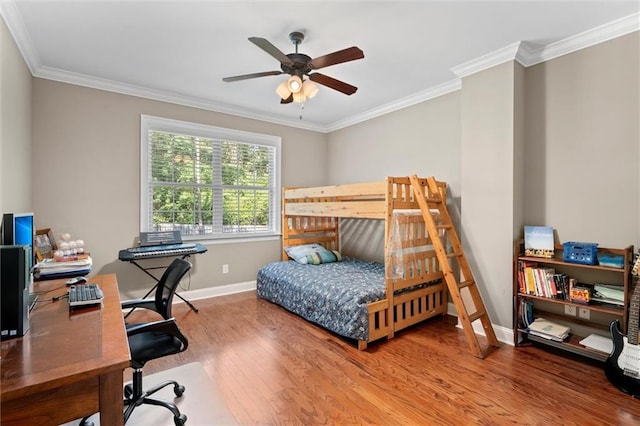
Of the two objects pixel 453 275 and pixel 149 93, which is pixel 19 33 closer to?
pixel 149 93

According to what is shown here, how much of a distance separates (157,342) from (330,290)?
1.62 metres

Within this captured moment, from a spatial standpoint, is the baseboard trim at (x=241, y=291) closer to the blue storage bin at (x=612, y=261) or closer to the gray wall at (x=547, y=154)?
the gray wall at (x=547, y=154)

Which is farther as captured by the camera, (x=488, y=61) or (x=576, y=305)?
(x=488, y=61)

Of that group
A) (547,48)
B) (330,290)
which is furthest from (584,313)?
(547,48)

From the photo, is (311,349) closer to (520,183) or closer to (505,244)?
(505,244)

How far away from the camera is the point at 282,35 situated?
2482 mm

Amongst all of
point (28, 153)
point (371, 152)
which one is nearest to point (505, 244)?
point (371, 152)

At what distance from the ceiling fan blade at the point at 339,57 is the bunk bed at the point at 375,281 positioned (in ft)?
3.70

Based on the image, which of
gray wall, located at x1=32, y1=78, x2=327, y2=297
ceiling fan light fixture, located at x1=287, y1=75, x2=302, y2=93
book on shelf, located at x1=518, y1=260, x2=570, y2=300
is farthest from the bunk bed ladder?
gray wall, located at x1=32, y1=78, x2=327, y2=297

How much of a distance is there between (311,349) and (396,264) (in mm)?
1099

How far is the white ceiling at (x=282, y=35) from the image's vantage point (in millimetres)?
2162

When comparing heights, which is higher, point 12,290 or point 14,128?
point 14,128

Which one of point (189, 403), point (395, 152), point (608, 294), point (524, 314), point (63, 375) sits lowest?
point (189, 403)

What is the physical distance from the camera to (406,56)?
112 inches
